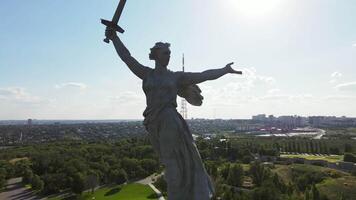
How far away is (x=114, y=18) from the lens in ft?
23.7

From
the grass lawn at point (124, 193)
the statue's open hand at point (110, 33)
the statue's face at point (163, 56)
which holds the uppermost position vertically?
the statue's open hand at point (110, 33)

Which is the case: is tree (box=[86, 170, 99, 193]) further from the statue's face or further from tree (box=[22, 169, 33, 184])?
the statue's face

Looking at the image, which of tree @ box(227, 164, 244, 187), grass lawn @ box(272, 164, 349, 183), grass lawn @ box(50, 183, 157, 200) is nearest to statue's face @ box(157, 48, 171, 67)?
grass lawn @ box(50, 183, 157, 200)

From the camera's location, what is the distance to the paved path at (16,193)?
49.5m

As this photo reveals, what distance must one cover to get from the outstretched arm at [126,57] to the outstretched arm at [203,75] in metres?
0.66

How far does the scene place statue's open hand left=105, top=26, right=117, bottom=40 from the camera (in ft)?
24.0

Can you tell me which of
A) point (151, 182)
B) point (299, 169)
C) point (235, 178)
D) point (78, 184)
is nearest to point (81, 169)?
point (78, 184)

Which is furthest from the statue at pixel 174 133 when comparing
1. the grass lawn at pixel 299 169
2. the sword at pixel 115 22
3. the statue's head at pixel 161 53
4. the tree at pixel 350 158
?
the tree at pixel 350 158

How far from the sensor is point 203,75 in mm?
Answer: 6859

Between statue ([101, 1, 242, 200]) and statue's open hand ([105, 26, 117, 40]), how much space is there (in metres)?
0.90

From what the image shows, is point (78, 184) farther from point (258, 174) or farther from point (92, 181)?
point (258, 174)

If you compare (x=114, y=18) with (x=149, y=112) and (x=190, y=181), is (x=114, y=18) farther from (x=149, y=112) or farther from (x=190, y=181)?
(x=190, y=181)

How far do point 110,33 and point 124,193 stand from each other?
138ft

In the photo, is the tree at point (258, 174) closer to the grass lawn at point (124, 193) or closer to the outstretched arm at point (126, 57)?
the grass lawn at point (124, 193)
